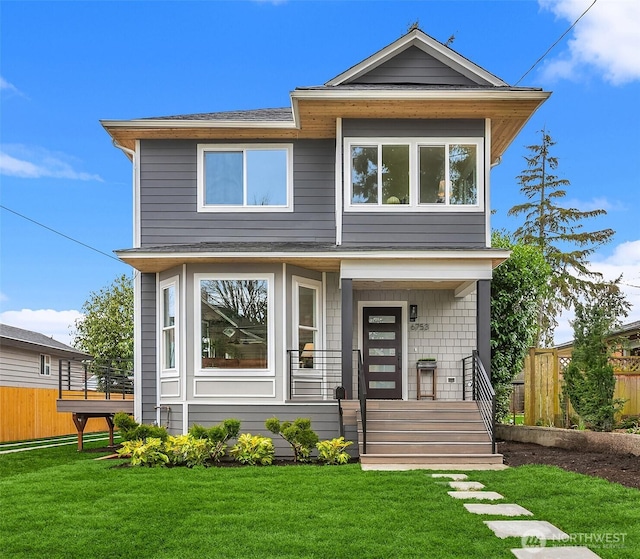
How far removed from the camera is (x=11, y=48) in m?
22.7

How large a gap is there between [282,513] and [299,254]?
19.0 ft

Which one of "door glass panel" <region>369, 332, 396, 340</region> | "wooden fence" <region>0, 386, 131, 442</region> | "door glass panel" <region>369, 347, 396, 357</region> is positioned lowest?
"wooden fence" <region>0, 386, 131, 442</region>

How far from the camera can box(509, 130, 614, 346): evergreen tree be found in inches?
1256

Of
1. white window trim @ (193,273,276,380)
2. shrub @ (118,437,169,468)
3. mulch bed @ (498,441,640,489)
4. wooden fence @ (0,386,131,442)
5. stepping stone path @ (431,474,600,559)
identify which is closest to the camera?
stepping stone path @ (431,474,600,559)

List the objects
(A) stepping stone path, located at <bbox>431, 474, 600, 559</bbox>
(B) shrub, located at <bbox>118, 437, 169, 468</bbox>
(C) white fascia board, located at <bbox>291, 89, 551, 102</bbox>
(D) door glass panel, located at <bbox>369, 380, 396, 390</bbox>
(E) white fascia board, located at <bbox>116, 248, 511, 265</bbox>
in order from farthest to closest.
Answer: (D) door glass panel, located at <bbox>369, 380, 396, 390</bbox> → (E) white fascia board, located at <bbox>116, 248, 511, 265</bbox> → (C) white fascia board, located at <bbox>291, 89, 551, 102</bbox> → (B) shrub, located at <bbox>118, 437, 169, 468</bbox> → (A) stepping stone path, located at <bbox>431, 474, 600, 559</bbox>

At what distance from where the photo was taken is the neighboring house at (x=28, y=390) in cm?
1998

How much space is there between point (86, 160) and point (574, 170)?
861 inches

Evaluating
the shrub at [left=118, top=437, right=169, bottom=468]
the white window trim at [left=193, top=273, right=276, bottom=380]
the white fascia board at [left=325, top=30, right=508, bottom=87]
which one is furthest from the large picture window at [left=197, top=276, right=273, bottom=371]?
the white fascia board at [left=325, top=30, right=508, bottom=87]

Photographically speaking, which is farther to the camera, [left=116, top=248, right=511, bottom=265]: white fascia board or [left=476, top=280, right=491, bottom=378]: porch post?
[left=476, top=280, right=491, bottom=378]: porch post

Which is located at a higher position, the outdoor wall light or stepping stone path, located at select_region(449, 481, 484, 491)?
the outdoor wall light

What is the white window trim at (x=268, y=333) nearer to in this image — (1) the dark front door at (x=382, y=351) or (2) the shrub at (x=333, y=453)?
(2) the shrub at (x=333, y=453)

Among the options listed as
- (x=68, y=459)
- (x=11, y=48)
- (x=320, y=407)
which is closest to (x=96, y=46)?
(x=11, y=48)

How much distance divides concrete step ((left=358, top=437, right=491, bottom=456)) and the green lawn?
119cm

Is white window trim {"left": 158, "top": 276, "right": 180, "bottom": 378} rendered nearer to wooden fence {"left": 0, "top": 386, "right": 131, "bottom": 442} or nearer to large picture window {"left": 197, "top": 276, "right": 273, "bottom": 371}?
large picture window {"left": 197, "top": 276, "right": 273, "bottom": 371}
